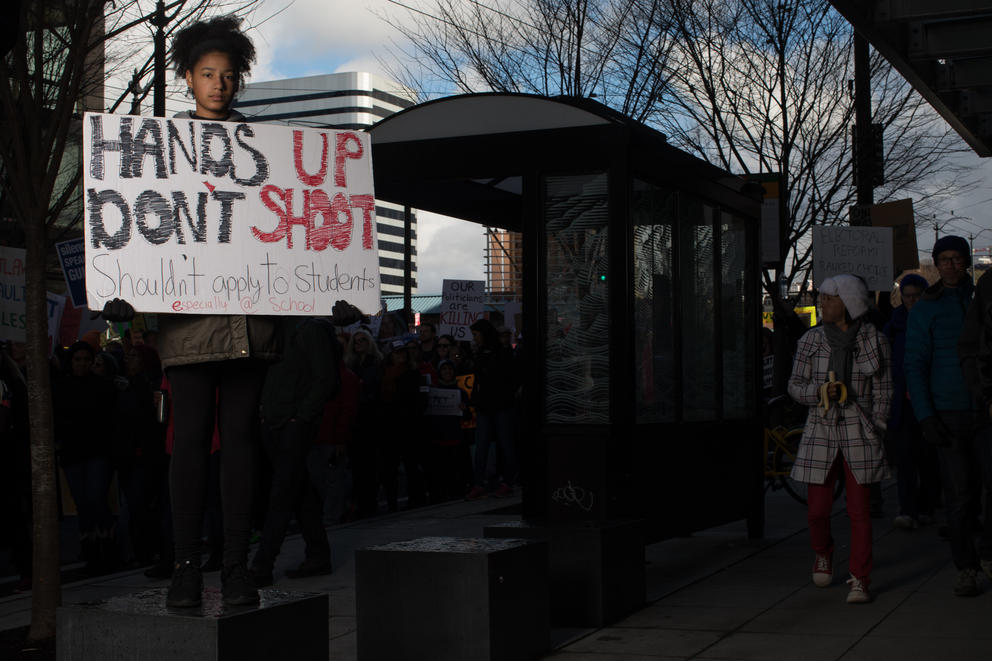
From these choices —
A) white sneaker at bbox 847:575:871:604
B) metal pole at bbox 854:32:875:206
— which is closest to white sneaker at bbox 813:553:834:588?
white sneaker at bbox 847:575:871:604

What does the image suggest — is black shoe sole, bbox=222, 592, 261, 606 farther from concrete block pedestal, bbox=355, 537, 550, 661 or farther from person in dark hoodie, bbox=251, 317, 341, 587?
person in dark hoodie, bbox=251, 317, 341, 587

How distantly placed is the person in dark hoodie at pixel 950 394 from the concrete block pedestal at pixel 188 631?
4289 millimetres

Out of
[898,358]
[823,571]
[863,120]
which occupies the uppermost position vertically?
[863,120]

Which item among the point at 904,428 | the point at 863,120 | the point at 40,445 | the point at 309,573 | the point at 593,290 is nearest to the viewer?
the point at 40,445

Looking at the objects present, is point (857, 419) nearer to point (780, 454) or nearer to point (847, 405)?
point (847, 405)

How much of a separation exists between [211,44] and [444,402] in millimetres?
10205

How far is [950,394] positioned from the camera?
24.4ft

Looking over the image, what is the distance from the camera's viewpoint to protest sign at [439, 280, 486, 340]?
24.1 meters

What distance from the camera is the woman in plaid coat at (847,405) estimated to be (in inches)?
293

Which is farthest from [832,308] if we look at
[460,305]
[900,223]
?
[460,305]

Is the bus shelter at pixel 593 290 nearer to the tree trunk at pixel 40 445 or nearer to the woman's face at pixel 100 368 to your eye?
the tree trunk at pixel 40 445

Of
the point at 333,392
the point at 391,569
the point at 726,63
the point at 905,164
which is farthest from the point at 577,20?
the point at 391,569

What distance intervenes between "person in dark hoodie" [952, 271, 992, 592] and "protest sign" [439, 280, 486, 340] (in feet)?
54.2

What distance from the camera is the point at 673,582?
823cm
